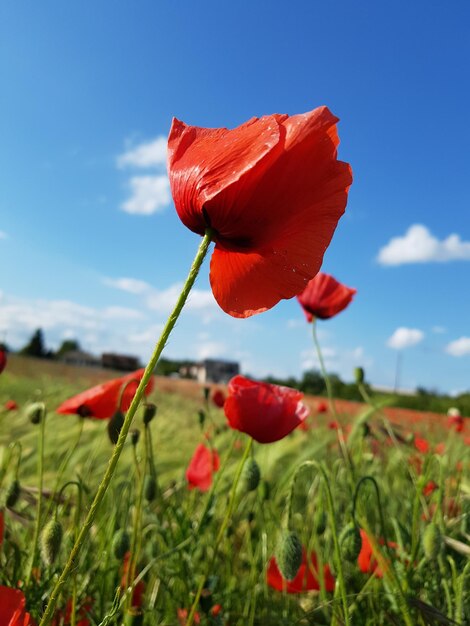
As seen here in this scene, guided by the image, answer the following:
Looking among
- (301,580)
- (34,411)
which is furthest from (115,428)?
(301,580)

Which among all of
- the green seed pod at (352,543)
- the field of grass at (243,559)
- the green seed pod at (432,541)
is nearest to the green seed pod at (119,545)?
the field of grass at (243,559)

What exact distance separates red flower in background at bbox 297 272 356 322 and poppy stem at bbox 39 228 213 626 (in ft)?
3.32

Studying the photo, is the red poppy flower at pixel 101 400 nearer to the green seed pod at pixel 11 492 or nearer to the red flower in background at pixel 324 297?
the green seed pod at pixel 11 492

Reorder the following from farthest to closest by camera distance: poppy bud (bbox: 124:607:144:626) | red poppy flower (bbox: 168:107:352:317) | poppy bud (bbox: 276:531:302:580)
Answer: poppy bud (bbox: 276:531:302:580) → poppy bud (bbox: 124:607:144:626) → red poppy flower (bbox: 168:107:352:317)

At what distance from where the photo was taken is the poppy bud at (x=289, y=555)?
745 millimetres

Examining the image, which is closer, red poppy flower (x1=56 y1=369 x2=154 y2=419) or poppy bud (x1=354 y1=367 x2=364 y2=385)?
red poppy flower (x1=56 y1=369 x2=154 y2=419)

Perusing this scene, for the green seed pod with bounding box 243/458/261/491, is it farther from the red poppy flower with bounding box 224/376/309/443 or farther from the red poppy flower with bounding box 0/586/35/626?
the red poppy flower with bounding box 0/586/35/626

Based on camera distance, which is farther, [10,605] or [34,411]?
[34,411]

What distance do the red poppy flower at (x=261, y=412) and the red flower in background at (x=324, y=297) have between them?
22.2 inches

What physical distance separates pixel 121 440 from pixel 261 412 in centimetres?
49

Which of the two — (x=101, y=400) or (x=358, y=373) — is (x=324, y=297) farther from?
(x=101, y=400)

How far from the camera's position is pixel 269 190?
50 cm

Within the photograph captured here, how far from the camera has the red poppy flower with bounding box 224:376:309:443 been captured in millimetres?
871

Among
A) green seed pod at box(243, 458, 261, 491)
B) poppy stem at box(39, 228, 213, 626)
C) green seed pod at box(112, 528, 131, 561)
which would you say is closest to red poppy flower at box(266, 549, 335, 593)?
green seed pod at box(243, 458, 261, 491)
